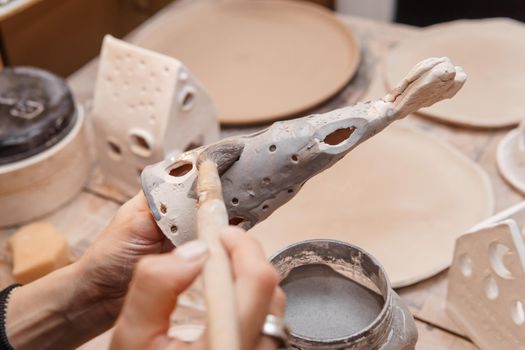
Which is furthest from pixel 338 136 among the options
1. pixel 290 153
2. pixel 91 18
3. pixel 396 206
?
pixel 91 18

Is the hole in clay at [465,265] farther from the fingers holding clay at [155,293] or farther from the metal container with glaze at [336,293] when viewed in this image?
the fingers holding clay at [155,293]

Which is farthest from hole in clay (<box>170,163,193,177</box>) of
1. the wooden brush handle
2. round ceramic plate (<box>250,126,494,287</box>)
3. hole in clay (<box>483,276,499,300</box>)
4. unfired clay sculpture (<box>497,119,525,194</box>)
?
unfired clay sculpture (<box>497,119,525,194</box>)

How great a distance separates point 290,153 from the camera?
2.24 feet

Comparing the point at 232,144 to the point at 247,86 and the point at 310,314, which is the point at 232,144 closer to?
the point at 310,314

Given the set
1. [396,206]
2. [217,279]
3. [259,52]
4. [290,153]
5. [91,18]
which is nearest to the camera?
[217,279]

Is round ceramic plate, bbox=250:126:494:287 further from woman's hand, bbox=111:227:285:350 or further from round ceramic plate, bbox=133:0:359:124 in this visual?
woman's hand, bbox=111:227:285:350

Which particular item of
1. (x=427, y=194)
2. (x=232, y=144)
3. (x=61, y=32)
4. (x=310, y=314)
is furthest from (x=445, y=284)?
(x=61, y=32)

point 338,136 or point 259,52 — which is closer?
point 338,136

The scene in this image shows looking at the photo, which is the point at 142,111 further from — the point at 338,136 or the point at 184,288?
the point at 184,288

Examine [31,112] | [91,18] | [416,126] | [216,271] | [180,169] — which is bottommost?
[91,18]

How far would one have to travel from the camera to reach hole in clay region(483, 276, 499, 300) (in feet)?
2.58

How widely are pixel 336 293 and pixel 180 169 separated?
24cm

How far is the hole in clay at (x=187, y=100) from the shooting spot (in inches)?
41.4

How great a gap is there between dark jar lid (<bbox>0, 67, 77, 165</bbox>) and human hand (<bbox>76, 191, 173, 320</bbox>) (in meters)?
0.34
